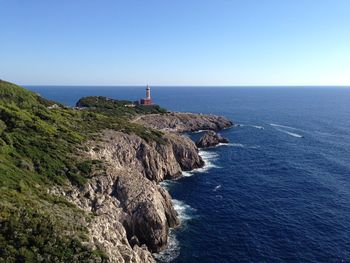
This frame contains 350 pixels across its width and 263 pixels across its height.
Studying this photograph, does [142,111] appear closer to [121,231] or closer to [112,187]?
[112,187]

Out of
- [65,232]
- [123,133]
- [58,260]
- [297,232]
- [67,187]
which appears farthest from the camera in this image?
[123,133]

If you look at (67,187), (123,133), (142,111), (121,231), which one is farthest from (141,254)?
(142,111)

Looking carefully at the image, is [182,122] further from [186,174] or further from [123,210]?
[123,210]

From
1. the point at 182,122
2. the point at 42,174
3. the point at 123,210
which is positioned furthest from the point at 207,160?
the point at 42,174

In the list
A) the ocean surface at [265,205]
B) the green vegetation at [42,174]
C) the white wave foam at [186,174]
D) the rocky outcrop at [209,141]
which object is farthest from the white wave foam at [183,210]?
the rocky outcrop at [209,141]

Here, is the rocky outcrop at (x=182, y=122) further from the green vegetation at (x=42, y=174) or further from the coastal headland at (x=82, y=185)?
the green vegetation at (x=42, y=174)

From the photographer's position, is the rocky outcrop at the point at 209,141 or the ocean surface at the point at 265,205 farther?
the rocky outcrop at the point at 209,141
